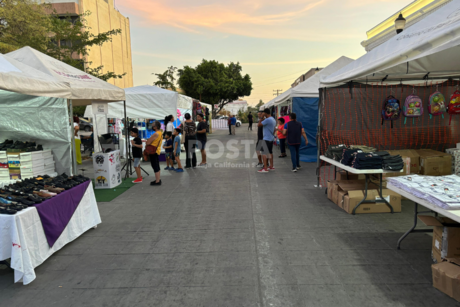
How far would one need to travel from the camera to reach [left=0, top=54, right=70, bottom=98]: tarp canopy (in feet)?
12.5

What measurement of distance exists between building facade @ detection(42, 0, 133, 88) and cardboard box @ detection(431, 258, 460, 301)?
28863mm

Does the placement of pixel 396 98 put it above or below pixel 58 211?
above

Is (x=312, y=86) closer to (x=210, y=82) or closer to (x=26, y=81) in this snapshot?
(x=26, y=81)

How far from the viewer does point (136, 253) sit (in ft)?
12.5

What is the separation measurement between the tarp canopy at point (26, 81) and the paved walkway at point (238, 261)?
2.28m

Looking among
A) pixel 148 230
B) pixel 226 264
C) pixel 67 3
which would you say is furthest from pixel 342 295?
pixel 67 3

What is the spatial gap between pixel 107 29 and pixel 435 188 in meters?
39.4

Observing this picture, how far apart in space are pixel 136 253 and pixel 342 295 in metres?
2.51

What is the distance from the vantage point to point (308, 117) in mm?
10914

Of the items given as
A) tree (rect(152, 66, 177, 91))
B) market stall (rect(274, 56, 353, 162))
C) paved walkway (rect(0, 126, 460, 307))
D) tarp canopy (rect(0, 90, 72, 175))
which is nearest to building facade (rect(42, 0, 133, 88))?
tree (rect(152, 66, 177, 91))

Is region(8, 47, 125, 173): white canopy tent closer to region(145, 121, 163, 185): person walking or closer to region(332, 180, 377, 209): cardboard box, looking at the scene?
region(145, 121, 163, 185): person walking

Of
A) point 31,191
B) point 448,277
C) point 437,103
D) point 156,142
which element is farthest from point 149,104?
point 448,277

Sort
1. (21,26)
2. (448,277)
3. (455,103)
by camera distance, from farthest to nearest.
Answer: (21,26) < (455,103) < (448,277)

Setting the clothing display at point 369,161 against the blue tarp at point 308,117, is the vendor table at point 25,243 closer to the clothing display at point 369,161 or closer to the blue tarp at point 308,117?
the clothing display at point 369,161
